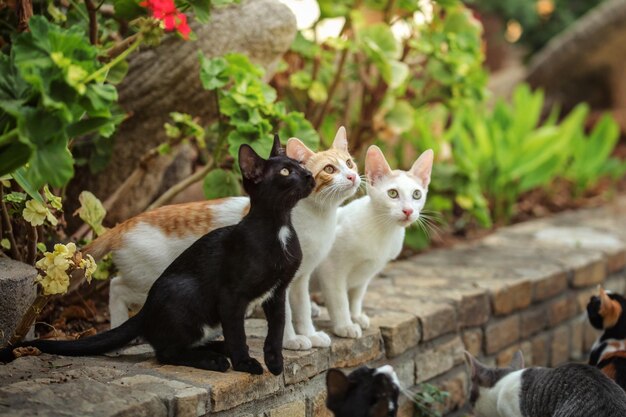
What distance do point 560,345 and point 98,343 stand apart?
2.73 metres

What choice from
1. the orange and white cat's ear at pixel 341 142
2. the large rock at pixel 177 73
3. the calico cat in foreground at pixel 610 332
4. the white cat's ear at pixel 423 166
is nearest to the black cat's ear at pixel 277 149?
the orange and white cat's ear at pixel 341 142

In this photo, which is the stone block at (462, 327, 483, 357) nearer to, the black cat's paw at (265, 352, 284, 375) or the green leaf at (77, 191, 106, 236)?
the black cat's paw at (265, 352, 284, 375)

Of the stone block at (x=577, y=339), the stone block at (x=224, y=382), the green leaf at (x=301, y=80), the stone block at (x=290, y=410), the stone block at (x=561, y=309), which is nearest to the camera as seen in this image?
the stone block at (x=224, y=382)

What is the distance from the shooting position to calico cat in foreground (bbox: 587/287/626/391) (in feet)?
9.73

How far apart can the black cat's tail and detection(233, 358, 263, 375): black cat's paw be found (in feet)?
1.04

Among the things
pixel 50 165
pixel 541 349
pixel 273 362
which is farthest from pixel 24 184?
pixel 541 349

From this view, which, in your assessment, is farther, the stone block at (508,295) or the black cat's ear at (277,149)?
the stone block at (508,295)

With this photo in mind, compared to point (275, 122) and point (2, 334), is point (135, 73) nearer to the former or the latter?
point (275, 122)

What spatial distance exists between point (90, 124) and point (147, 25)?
1.39 feet

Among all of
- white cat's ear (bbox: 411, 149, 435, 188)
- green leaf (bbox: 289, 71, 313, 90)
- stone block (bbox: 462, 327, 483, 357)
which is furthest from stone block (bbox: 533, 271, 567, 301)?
green leaf (bbox: 289, 71, 313, 90)

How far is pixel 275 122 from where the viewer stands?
2910mm

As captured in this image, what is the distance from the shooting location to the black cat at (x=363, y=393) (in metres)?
2.00

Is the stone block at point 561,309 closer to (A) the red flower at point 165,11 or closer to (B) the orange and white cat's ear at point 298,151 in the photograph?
(B) the orange and white cat's ear at point 298,151

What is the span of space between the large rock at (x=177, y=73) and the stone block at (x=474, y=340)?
149 centimetres
